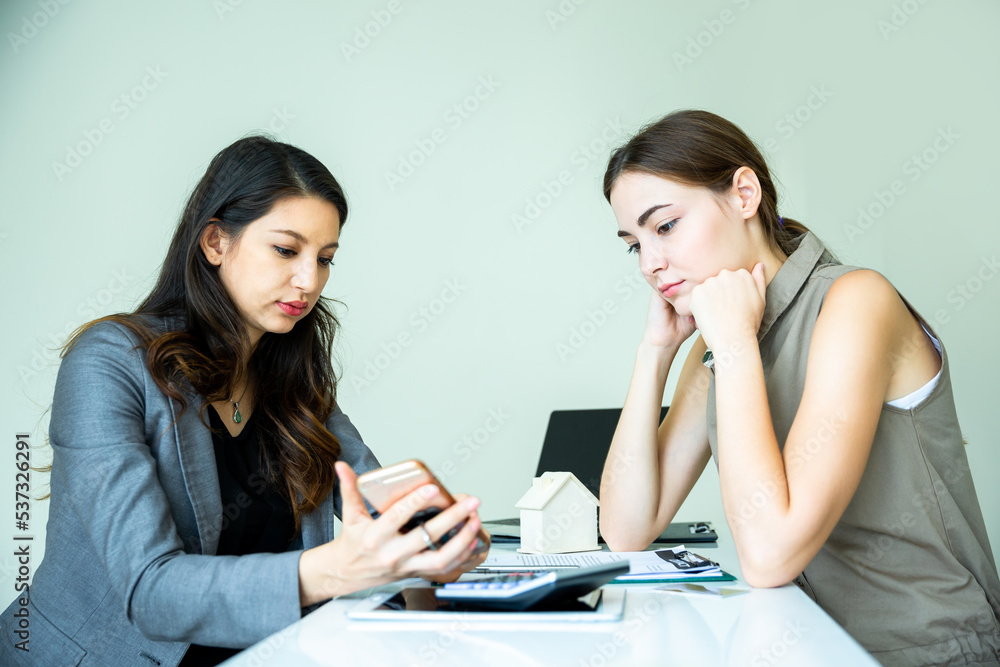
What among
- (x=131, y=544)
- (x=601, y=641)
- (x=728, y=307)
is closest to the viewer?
(x=601, y=641)

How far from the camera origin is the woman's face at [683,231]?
1.26m

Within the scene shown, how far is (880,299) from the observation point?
1.08 m

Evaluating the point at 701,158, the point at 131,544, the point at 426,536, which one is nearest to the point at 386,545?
the point at 426,536

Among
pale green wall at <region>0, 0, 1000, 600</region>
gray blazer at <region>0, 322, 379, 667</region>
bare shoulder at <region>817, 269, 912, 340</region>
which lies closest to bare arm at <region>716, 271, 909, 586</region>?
bare shoulder at <region>817, 269, 912, 340</region>

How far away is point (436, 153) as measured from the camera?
9.23 ft

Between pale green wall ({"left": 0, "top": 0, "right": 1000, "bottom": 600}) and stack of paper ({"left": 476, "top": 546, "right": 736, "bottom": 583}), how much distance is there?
148 cm

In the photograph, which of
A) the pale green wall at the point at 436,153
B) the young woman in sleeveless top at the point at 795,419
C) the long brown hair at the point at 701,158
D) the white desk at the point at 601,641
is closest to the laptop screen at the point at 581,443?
the pale green wall at the point at 436,153

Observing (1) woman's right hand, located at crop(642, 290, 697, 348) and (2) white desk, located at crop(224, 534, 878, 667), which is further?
(1) woman's right hand, located at crop(642, 290, 697, 348)

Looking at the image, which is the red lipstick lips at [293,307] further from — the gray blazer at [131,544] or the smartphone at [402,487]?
the smartphone at [402,487]

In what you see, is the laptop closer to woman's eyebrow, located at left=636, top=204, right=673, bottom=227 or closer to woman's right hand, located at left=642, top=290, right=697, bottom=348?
woman's right hand, located at left=642, top=290, right=697, bottom=348

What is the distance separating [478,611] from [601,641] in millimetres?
162

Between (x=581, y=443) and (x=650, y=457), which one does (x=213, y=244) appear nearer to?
(x=650, y=457)

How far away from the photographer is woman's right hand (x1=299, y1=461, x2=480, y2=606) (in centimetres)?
81

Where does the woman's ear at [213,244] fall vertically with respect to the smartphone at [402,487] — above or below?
above
